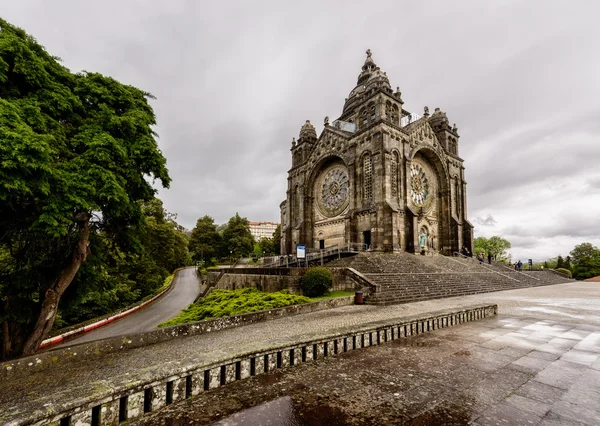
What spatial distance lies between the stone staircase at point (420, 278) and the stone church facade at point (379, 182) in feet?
12.2

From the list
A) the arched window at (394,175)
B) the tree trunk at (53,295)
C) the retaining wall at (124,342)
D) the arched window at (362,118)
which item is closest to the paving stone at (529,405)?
the retaining wall at (124,342)

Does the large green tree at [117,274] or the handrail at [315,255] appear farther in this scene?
the handrail at [315,255]

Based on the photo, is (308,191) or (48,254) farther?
(308,191)

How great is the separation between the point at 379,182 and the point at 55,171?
83.2ft

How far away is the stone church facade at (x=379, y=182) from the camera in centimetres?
2848

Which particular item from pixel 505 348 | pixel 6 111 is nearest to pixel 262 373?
pixel 505 348

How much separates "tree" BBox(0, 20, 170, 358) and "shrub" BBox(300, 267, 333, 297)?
8.67 metres

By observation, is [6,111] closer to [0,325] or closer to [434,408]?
[0,325]

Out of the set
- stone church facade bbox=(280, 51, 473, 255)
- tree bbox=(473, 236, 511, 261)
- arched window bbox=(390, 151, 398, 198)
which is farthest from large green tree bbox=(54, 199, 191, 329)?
tree bbox=(473, 236, 511, 261)

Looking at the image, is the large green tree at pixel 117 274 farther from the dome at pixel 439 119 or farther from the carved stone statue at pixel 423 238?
the dome at pixel 439 119

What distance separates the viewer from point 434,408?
121 inches

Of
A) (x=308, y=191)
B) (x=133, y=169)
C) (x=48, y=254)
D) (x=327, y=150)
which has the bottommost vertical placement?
(x=48, y=254)

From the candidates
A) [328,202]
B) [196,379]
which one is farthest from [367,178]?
[196,379]

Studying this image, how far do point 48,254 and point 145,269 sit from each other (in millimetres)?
25496
